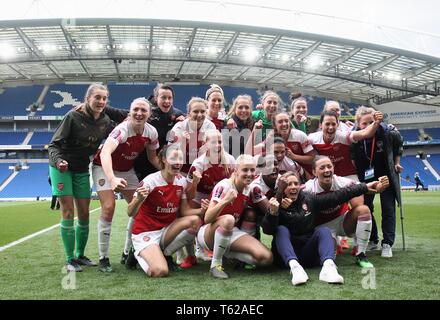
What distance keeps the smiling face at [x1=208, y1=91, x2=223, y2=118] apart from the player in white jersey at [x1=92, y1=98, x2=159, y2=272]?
2.69 ft

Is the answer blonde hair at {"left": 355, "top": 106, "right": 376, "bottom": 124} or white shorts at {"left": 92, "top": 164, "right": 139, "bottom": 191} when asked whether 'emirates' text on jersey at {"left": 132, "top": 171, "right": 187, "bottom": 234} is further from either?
blonde hair at {"left": 355, "top": 106, "right": 376, "bottom": 124}

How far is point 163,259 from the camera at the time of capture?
3.83 metres

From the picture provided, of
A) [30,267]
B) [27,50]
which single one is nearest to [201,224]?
[30,267]

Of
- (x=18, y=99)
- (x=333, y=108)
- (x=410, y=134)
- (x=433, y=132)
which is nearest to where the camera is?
(x=333, y=108)

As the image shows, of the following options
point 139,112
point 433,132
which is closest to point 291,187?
point 139,112

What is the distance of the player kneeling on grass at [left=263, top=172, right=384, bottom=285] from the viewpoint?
3.66m

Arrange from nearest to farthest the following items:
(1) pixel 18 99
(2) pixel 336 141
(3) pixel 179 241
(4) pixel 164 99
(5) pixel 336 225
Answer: (3) pixel 179 241, (5) pixel 336 225, (4) pixel 164 99, (2) pixel 336 141, (1) pixel 18 99

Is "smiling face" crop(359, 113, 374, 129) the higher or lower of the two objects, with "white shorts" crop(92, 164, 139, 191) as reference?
higher

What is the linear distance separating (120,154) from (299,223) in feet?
6.36

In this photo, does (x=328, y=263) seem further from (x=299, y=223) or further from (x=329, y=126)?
(x=329, y=126)

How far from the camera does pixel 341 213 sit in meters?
4.51

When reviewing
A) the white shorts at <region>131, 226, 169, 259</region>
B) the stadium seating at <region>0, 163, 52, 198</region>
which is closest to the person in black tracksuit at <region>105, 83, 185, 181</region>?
the white shorts at <region>131, 226, 169, 259</region>

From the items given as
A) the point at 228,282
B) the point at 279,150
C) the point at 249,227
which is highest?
the point at 279,150
